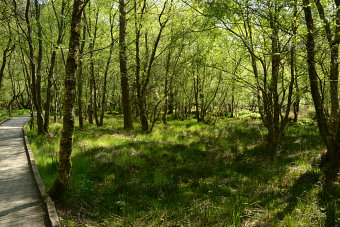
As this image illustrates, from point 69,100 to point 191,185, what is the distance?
3.93m

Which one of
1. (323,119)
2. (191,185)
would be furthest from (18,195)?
(323,119)

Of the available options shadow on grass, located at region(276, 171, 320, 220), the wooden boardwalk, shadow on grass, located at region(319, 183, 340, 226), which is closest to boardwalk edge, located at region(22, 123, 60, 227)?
the wooden boardwalk

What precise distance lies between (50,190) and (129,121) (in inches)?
340

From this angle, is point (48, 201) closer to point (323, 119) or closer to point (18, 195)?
point (18, 195)

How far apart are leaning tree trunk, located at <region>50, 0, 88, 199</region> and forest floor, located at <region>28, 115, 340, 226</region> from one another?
1.30ft

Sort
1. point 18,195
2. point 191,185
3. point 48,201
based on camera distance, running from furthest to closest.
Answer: point 191,185
point 18,195
point 48,201

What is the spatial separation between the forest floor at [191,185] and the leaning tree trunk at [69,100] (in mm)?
398

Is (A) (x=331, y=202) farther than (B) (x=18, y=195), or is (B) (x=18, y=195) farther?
(B) (x=18, y=195)

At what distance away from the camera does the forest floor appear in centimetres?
428

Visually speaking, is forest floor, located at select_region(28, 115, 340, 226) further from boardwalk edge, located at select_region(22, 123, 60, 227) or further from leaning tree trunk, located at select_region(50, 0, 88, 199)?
leaning tree trunk, located at select_region(50, 0, 88, 199)

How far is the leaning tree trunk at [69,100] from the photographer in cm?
449

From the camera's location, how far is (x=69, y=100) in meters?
4.58

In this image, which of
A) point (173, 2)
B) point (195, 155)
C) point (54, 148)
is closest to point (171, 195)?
point (195, 155)

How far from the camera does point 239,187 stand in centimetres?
582
